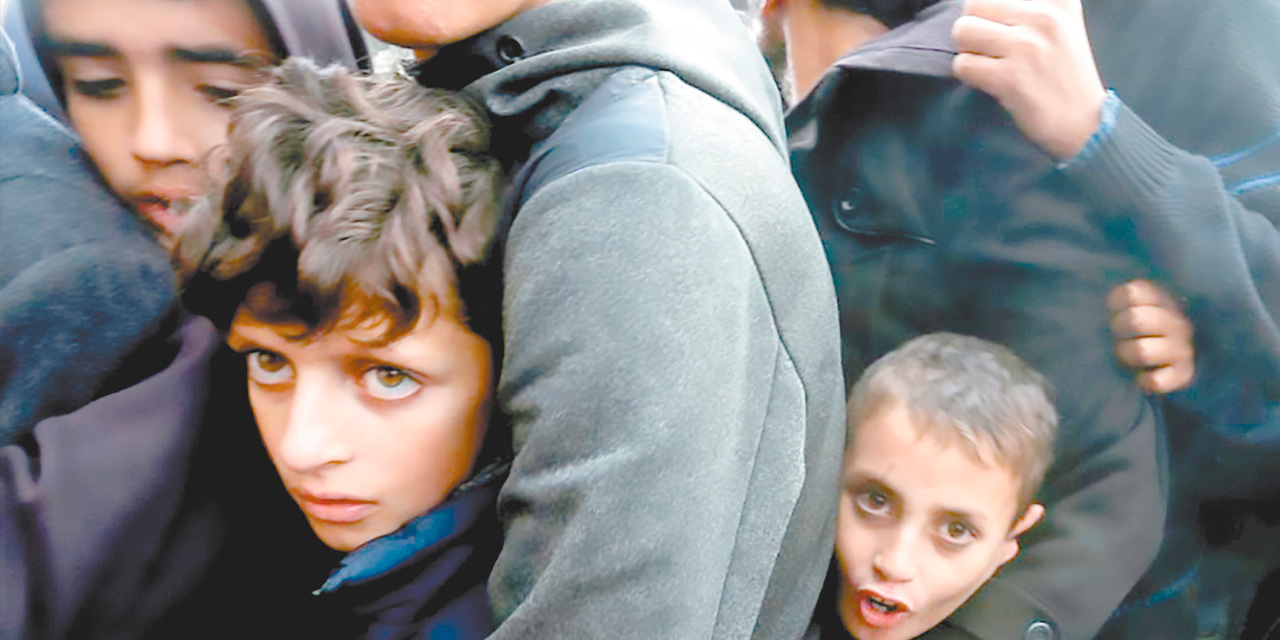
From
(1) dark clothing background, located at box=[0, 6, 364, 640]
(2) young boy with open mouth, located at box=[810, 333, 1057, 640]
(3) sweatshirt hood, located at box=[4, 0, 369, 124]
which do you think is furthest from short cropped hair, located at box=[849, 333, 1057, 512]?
(3) sweatshirt hood, located at box=[4, 0, 369, 124]

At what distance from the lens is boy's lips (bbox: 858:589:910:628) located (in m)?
1.06

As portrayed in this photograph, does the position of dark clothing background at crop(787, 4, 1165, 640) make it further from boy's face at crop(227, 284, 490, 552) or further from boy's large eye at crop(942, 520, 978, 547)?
boy's face at crop(227, 284, 490, 552)

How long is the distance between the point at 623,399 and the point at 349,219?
286 mm

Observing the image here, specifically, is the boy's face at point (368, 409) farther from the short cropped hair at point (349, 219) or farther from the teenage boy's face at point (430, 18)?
the teenage boy's face at point (430, 18)

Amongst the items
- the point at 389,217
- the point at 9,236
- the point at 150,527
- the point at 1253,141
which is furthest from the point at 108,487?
the point at 1253,141

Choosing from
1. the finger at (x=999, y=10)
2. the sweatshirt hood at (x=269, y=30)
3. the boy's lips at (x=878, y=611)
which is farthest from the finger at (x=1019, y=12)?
the sweatshirt hood at (x=269, y=30)

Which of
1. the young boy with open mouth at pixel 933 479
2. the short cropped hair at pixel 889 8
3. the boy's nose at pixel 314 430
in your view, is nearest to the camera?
the boy's nose at pixel 314 430

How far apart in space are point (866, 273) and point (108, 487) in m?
0.88

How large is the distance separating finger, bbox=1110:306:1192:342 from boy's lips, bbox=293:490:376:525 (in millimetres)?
876

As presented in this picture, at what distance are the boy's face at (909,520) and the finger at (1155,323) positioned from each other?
0.75ft

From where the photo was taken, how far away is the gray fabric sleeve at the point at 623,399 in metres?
0.65

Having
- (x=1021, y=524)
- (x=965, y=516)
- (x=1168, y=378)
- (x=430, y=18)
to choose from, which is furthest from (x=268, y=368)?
(x=1168, y=378)

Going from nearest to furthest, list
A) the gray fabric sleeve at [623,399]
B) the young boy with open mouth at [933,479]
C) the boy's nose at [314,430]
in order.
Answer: the gray fabric sleeve at [623,399] → the boy's nose at [314,430] → the young boy with open mouth at [933,479]

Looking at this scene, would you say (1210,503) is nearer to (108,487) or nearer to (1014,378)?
(1014,378)
